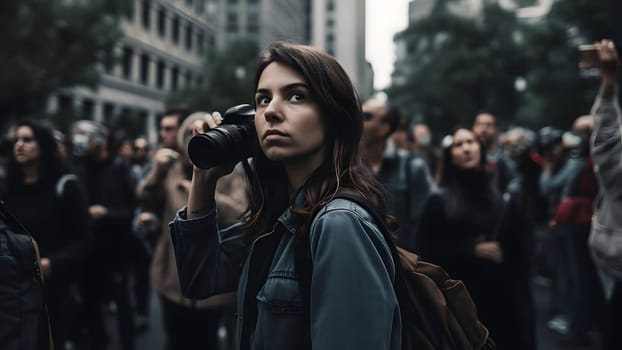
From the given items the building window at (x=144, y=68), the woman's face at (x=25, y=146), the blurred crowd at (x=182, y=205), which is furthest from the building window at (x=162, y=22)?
the woman's face at (x=25, y=146)

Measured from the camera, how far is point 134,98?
41938 mm

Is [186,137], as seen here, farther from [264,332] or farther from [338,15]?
[338,15]

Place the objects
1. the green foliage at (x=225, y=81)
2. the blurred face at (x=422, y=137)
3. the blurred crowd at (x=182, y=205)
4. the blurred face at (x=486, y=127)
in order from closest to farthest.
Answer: the blurred crowd at (x=182, y=205), the blurred face at (x=486, y=127), the blurred face at (x=422, y=137), the green foliage at (x=225, y=81)

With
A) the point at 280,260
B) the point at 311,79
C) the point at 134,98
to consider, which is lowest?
the point at 280,260

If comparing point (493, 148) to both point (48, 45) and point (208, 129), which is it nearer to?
point (208, 129)

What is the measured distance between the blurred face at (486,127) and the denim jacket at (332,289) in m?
5.61

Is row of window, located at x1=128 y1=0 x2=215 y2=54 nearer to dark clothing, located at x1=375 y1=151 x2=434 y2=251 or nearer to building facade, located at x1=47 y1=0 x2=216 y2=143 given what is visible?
building facade, located at x1=47 y1=0 x2=216 y2=143

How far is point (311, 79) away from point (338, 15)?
149 m

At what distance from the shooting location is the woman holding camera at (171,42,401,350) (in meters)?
1.69

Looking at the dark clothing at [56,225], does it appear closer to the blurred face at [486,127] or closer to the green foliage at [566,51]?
the blurred face at [486,127]

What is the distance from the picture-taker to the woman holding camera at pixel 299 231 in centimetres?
169

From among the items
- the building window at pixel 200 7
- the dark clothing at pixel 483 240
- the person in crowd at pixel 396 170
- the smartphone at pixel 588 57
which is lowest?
the dark clothing at pixel 483 240

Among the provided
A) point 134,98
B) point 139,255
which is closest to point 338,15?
point 134,98

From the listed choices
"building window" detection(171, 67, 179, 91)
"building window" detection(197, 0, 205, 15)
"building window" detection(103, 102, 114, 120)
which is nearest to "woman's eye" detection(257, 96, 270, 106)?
"building window" detection(103, 102, 114, 120)
